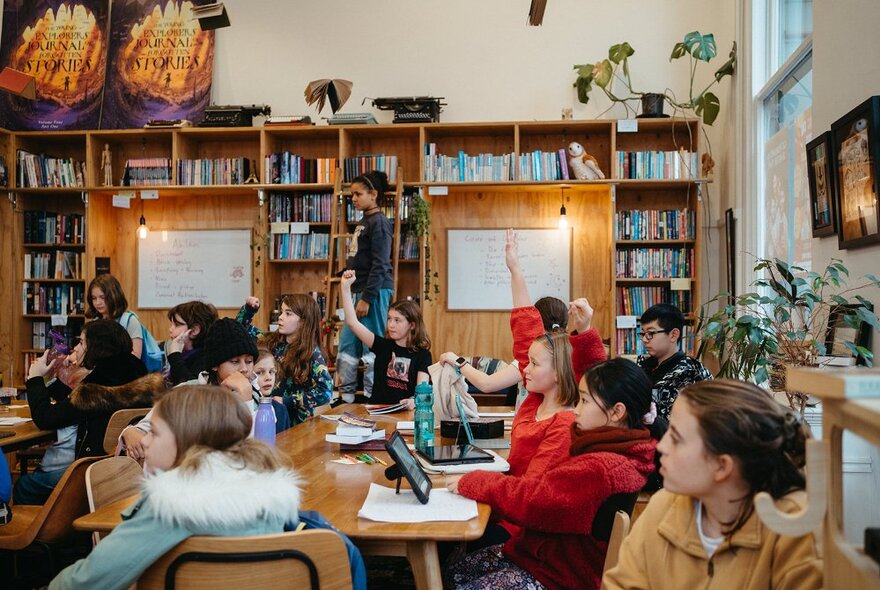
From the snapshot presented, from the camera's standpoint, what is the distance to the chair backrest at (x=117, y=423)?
3.38 meters

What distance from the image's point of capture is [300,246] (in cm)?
703

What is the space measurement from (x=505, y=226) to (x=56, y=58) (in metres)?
4.56

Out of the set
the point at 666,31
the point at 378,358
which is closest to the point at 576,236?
the point at 666,31

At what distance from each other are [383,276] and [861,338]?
3409mm

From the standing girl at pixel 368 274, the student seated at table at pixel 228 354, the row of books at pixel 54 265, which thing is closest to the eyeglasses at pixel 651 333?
the student seated at table at pixel 228 354

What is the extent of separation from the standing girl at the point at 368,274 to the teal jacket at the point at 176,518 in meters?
3.86

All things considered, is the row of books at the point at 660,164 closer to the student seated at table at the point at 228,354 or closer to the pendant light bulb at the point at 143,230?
the student seated at table at the point at 228,354

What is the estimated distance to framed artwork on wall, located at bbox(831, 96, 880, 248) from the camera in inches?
124

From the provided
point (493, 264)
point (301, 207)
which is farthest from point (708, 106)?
point (301, 207)

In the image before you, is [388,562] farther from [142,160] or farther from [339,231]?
[142,160]

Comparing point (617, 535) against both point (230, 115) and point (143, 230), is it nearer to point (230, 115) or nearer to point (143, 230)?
point (230, 115)

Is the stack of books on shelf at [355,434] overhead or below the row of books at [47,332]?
below

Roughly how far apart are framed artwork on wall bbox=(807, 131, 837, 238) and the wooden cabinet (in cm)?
243

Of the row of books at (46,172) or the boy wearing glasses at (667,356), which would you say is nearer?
the boy wearing glasses at (667,356)
